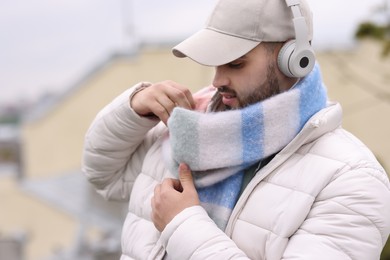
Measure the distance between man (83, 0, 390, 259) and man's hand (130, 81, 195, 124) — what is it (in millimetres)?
79

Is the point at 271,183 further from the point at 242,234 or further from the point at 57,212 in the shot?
the point at 57,212

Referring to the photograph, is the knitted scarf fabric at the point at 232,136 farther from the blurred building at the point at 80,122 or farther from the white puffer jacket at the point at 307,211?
the blurred building at the point at 80,122

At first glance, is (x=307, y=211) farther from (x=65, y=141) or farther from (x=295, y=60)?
(x=65, y=141)

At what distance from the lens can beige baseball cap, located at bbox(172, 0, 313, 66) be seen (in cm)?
175

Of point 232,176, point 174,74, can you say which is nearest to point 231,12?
point 232,176

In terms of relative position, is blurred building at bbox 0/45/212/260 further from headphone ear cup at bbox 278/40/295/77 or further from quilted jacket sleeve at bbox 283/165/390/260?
quilted jacket sleeve at bbox 283/165/390/260

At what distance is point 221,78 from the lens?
1784 mm

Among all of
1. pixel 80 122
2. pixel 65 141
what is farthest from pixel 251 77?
pixel 65 141

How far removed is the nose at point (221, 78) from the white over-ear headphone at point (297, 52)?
0.44ft

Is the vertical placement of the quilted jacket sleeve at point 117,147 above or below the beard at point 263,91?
below

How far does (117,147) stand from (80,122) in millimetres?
9729

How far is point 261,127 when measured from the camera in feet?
5.72

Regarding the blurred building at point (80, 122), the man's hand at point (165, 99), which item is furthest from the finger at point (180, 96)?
the blurred building at point (80, 122)

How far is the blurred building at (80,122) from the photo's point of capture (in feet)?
30.6
